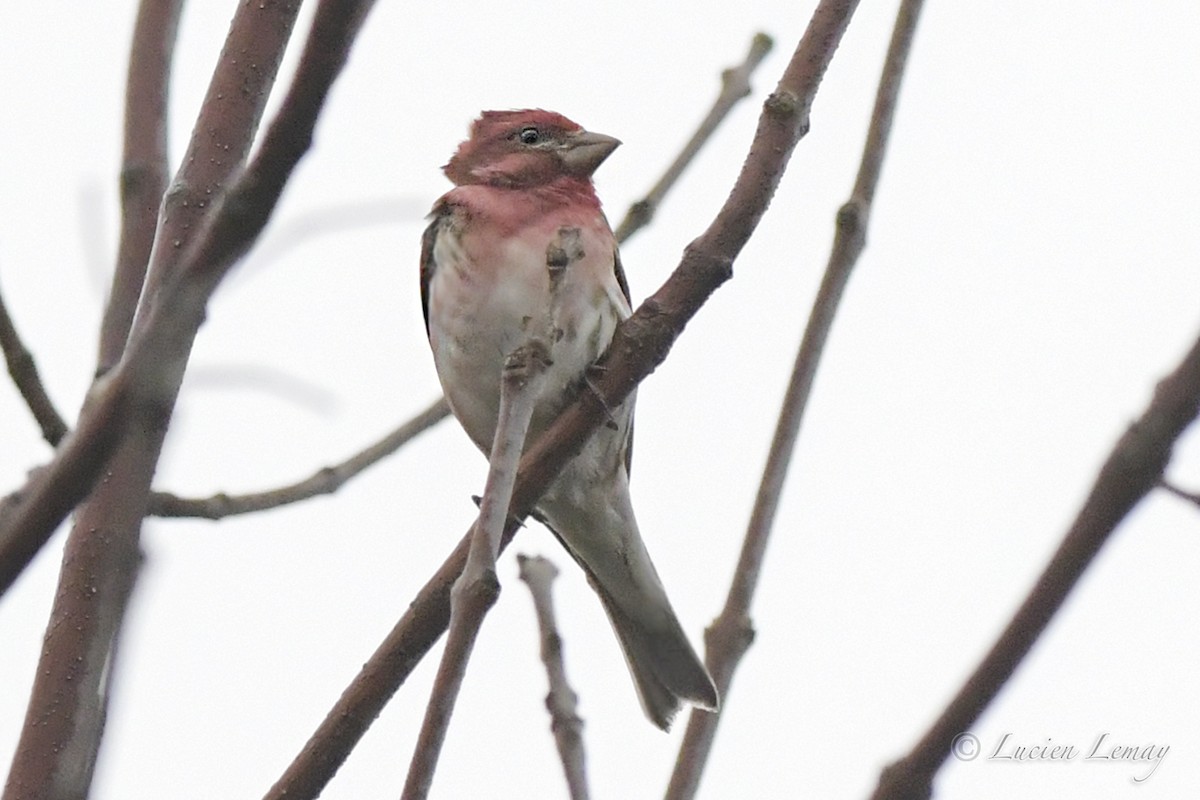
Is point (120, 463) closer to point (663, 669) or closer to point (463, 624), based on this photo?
point (463, 624)

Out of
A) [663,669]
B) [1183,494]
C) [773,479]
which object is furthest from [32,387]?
[663,669]

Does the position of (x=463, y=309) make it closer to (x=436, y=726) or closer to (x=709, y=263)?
(x=709, y=263)

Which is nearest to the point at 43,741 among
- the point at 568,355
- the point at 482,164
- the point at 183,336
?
the point at 183,336

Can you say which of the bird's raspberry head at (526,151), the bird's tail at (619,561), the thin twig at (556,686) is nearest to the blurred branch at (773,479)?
the thin twig at (556,686)

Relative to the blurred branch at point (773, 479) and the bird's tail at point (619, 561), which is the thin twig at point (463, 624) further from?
the bird's tail at point (619, 561)

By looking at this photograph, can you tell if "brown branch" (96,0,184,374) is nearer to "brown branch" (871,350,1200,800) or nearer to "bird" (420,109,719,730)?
"bird" (420,109,719,730)

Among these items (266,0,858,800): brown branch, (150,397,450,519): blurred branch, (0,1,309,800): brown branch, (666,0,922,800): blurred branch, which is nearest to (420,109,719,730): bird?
(150,397,450,519): blurred branch

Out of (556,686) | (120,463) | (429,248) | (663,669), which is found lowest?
(663,669)
